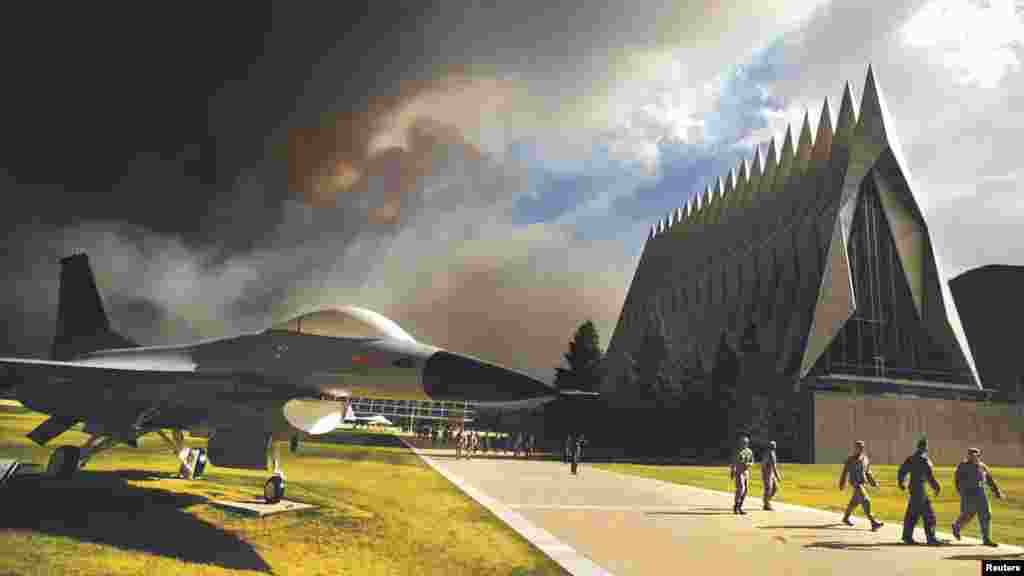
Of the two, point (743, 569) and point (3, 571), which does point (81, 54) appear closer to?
point (3, 571)

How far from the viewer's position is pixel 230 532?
356 inches

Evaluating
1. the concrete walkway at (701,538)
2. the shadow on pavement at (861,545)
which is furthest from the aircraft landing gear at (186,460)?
the shadow on pavement at (861,545)

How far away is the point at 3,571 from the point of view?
22.4ft

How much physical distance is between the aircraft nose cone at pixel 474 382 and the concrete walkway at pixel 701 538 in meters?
2.45

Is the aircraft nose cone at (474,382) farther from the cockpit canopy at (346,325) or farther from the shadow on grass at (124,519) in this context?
the shadow on grass at (124,519)

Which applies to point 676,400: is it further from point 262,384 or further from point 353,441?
point 262,384

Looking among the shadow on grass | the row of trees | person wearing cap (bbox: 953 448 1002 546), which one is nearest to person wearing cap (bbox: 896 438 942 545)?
person wearing cap (bbox: 953 448 1002 546)

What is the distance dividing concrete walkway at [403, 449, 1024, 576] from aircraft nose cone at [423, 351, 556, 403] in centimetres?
245

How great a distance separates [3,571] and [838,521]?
1600cm

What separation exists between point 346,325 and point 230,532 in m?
3.63

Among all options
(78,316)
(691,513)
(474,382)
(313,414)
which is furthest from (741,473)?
(78,316)

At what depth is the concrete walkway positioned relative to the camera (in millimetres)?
9492

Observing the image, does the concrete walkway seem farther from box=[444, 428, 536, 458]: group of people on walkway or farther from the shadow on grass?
box=[444, 428, 536, 458]: group of people on walkway

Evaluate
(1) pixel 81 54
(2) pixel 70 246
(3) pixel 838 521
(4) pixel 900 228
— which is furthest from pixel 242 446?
(4) pixel 900 228
